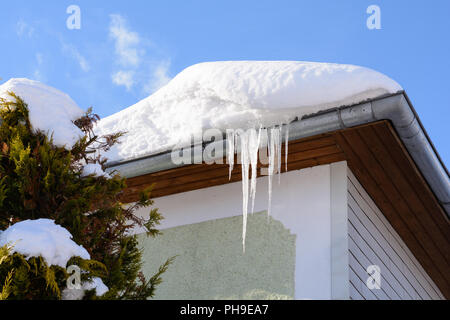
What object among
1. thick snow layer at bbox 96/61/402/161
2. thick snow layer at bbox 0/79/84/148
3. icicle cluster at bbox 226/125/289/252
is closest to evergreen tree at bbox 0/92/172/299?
thick snow layer at bbox 0/79/84/148

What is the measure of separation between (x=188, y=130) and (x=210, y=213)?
0.97m

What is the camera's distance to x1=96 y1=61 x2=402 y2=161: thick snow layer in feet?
14.6

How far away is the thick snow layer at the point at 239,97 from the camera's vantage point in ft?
14.6

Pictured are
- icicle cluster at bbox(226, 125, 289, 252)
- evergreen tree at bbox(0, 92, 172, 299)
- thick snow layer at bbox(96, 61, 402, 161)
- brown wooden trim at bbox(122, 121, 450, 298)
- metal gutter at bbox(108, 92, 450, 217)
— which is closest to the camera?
evergreen tree at bbox(0, 92, 172, 299)

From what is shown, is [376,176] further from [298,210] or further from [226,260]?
[226,260]

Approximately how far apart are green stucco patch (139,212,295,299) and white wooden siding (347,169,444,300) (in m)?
0.52

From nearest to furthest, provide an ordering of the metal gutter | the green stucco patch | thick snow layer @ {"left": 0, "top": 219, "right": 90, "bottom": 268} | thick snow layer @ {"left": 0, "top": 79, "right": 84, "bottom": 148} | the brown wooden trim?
thick snow layer @ {"left": 0, "top": 219, "right": 90, "bottom": 268}
thick snow layer @ {"left": 0, "top": 79, "right": 84, "bottom": 148}
the metal gutter
the brown wooden trim
the green stucco patch

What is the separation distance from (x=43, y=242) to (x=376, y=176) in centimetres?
321

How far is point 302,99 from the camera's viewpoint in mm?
4496

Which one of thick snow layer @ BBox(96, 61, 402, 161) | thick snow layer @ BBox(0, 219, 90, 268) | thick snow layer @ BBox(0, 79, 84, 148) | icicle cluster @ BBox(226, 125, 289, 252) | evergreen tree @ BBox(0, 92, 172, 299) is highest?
thick snow layer @ BBox(96, 61, 402, 161)

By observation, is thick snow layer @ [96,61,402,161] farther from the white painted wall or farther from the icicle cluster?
the white painted wall

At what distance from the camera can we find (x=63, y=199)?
340cm
